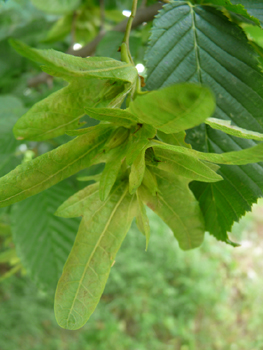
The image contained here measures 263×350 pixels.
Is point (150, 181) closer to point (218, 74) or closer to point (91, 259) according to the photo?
point (91, 259)

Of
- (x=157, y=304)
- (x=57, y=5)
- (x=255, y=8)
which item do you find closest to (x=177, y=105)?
(x=255, y=8)

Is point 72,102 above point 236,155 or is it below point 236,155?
below

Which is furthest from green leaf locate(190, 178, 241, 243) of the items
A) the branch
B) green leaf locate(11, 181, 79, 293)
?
the branch

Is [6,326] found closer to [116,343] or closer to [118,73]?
[116,343]

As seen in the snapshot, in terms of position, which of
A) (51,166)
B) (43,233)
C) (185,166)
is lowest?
(43,233)

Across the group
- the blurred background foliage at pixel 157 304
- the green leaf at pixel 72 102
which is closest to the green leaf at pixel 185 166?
the green leaf at pixel 72 102

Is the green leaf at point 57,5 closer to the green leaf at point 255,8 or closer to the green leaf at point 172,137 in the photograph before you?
the green leaf at point 255,8

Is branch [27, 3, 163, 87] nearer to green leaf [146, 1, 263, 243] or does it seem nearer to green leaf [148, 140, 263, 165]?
green leaf [146, 1, 263, 243]
